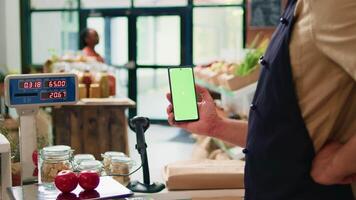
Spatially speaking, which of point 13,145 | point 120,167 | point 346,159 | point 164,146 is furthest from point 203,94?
point 164,146

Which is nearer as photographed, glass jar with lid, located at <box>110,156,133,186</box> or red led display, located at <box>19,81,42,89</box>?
red led display, located at <box>19,81,42,89</box>

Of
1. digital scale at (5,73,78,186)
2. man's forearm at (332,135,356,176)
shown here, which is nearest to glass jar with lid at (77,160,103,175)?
digital scale at (5,73,78,186)

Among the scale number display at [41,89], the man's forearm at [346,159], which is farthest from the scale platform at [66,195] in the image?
the man's forearm at [346,159]

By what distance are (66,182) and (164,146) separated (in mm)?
5941

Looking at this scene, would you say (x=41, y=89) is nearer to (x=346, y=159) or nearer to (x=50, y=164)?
(x=50, y=164)

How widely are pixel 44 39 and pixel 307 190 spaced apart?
365 inches

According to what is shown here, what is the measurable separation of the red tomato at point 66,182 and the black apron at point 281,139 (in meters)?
0.53

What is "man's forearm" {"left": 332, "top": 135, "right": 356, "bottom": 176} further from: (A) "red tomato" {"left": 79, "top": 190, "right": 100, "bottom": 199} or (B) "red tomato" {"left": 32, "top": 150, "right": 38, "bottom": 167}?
(B) "red tomato" {"left": 32, "top": 150, "right": 38, "bottom": 167}

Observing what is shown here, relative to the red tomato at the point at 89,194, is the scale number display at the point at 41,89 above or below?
above

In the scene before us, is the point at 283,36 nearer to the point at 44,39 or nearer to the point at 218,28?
the point at 218,28

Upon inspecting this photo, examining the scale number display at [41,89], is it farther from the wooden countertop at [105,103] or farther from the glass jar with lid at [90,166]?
the wooden countertop at [105,103]

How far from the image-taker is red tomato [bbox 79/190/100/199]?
142 centimetres

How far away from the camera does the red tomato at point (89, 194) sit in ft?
4.67

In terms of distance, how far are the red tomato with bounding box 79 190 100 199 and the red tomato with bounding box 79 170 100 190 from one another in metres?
0.01
